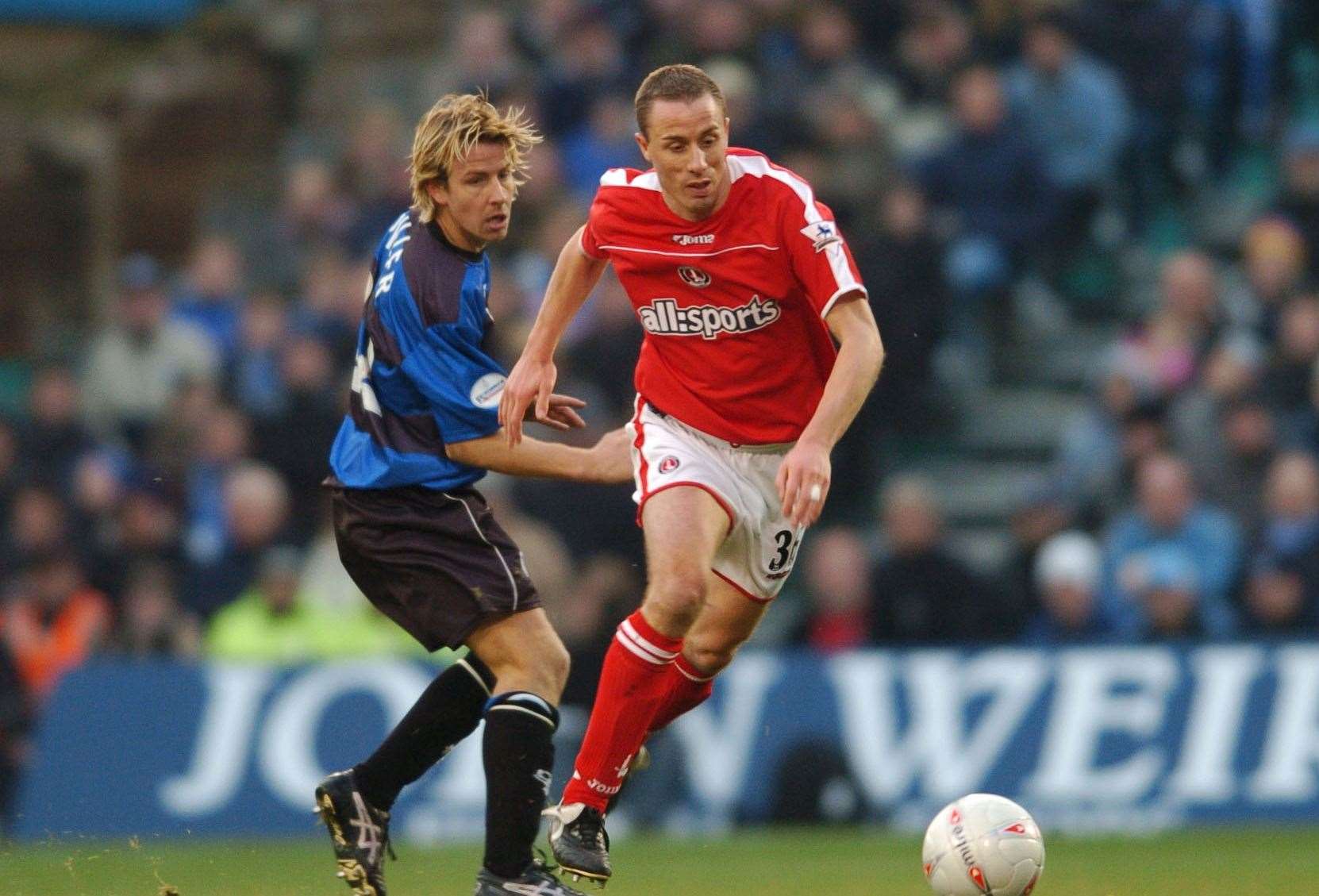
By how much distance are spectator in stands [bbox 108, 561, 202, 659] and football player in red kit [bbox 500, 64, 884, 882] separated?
5.78 m

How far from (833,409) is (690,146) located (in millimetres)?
981

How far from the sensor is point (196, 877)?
10305 millimetres

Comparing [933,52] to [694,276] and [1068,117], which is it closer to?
[1068,117]

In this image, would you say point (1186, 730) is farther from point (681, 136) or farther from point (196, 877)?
point (681, 136)

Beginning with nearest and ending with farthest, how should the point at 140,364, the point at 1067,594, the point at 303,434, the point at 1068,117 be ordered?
the point at 1067,594 < the point at 303,434 < the point at 1068,117 < the point at 140,364

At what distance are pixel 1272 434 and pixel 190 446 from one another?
637cm

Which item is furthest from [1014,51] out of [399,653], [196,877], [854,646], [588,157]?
[196,877]

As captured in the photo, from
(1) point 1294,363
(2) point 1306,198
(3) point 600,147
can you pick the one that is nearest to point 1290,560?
(1) point 1294,363

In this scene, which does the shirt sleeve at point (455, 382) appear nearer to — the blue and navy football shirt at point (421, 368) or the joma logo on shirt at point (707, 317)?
the blue and navy football shirt at point (421, 368)

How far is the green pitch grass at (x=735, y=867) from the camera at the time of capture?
30.4ft

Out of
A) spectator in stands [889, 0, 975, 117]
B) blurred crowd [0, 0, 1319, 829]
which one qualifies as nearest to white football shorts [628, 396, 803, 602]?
blurred crowd [0, 0, 1319, 829]

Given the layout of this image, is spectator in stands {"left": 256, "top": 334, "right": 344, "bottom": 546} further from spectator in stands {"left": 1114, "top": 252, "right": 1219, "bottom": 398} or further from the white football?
the white football

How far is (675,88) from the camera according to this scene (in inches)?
298

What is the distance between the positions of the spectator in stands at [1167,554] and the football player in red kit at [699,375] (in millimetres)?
4967
